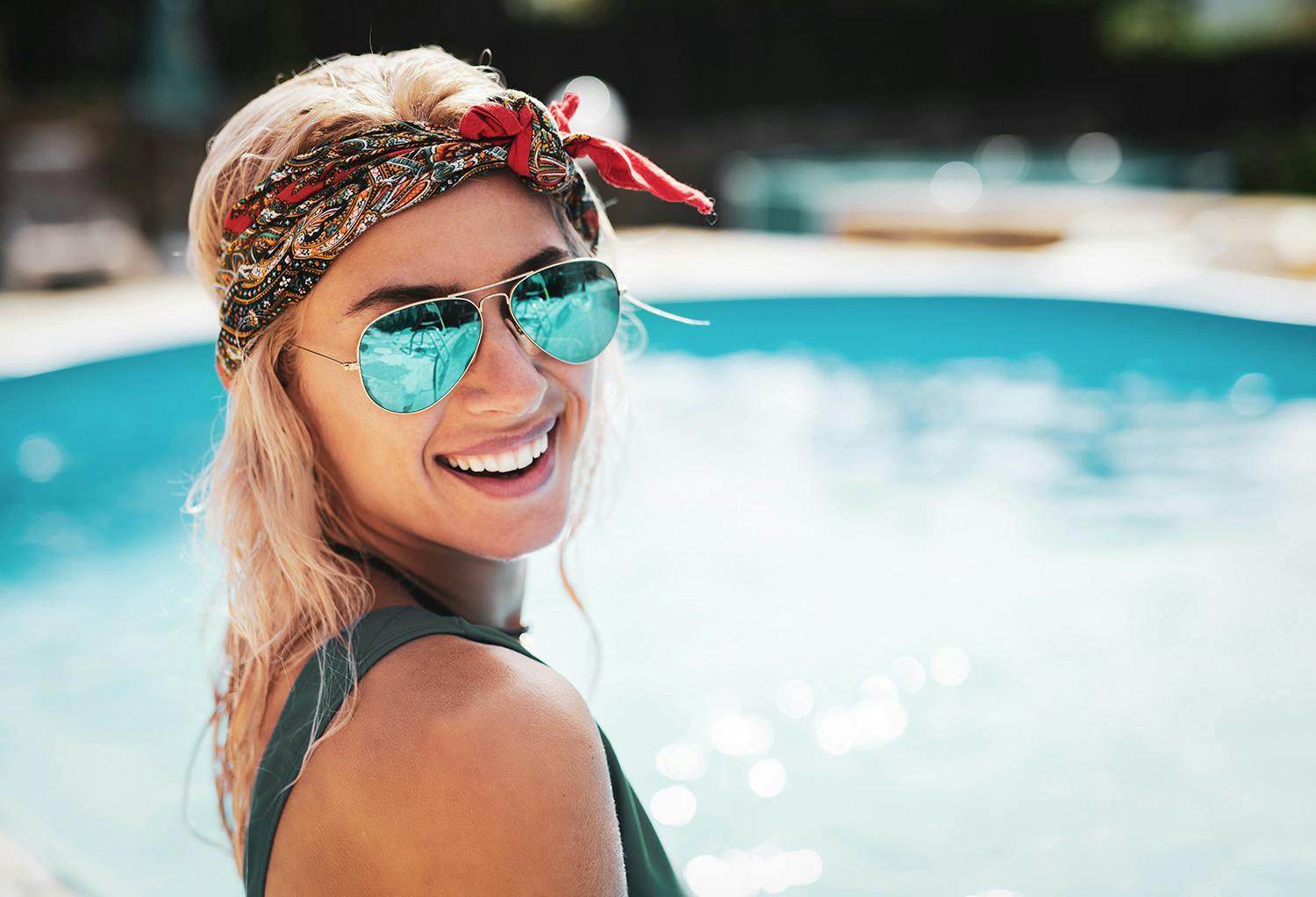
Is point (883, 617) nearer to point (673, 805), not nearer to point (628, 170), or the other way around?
point (673, 805)

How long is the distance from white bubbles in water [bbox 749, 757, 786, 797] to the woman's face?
2457mm

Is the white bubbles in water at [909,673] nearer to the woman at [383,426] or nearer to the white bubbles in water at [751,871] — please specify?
the white bubbles in water at [751,871]

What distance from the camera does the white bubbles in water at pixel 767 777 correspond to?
→ 151 inches

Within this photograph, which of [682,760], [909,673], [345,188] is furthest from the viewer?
[909,673]

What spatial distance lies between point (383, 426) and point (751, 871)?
7.92ft

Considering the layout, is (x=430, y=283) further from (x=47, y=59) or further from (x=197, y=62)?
(x=47, y=59)

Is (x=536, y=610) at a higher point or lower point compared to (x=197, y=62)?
lower

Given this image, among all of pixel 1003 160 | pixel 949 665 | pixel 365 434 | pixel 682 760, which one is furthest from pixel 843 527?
pixel 1003 160

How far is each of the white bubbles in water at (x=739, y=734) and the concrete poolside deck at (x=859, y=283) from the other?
3.61 metres

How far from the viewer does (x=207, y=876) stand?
3.39 metres

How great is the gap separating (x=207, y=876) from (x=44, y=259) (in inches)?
328

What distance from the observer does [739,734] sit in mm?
4125

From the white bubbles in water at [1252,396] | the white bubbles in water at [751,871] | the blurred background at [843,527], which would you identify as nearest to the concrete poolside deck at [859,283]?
the blurred background at [843,527]

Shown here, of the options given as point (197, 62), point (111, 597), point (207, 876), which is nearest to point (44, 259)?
point (197, 62)
